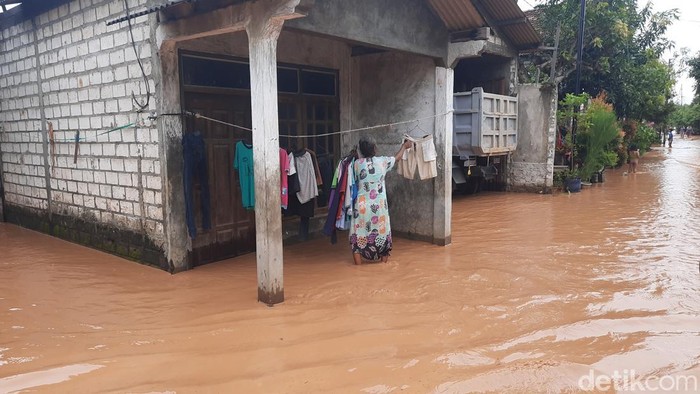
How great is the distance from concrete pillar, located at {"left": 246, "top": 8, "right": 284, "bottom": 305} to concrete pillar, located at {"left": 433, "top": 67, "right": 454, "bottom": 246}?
321cm

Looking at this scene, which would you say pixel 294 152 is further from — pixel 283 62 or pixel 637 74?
pixel 637 74

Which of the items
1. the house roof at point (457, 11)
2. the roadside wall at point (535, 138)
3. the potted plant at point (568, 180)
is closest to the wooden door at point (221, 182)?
the house roof at point (457, 11)

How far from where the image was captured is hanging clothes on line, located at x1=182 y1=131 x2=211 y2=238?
18.9 ft

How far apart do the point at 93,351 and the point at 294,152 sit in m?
3.76

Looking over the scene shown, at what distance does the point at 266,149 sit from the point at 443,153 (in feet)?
11.0

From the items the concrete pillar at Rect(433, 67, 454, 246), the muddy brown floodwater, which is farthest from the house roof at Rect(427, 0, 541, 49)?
the muddy brown floodwater

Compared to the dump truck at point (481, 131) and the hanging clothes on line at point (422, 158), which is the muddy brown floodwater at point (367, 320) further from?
the dump truck at point (481, 131)

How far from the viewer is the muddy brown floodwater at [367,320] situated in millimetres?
3422

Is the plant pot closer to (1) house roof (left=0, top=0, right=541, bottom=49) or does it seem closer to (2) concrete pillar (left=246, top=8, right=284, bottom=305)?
(1) house roof (left=0, top=0, right=541, bottom=49)

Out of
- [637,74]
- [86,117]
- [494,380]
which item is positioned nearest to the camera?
[494,380]

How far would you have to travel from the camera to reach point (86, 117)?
6.80m

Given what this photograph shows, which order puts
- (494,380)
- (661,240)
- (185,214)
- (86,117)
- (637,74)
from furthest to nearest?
(637,74), (661,240), (86,117), (185,214), (494,380)

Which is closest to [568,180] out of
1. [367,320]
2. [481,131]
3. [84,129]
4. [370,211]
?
[481,131]

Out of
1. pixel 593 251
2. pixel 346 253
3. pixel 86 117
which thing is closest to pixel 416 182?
pixel 346 253
